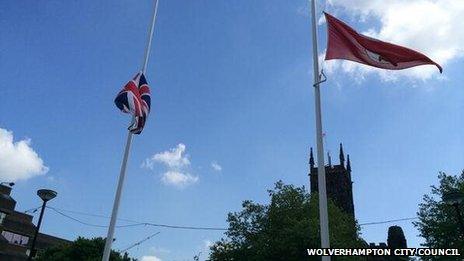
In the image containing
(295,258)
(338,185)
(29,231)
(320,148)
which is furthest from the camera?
(338,185)

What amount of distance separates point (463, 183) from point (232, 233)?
24056mm

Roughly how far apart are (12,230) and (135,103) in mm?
54959

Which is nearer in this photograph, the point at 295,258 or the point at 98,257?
the point at 295,258

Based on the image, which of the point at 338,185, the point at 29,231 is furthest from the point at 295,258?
the point at 338,185

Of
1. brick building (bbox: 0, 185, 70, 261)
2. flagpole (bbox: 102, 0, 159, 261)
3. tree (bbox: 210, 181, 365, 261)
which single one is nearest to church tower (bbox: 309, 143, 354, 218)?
tree (bbox: 210, 181, 365, 261)

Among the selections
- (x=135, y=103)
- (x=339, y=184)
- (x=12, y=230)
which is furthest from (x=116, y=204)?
(x=339, y=184)

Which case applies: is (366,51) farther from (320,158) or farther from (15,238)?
(15,238)

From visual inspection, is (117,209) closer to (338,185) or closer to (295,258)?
(295,258)

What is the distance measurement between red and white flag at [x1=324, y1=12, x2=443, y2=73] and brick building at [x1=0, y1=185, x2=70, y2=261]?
50.8 m

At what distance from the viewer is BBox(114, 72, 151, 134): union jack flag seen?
53.6 feet

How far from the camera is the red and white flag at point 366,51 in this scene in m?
13.9

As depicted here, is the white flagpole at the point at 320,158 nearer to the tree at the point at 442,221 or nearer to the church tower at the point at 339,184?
the tree at the point at 442,221

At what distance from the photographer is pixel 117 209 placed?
50.6 ft

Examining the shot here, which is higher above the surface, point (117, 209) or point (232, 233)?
point (232, 233)
